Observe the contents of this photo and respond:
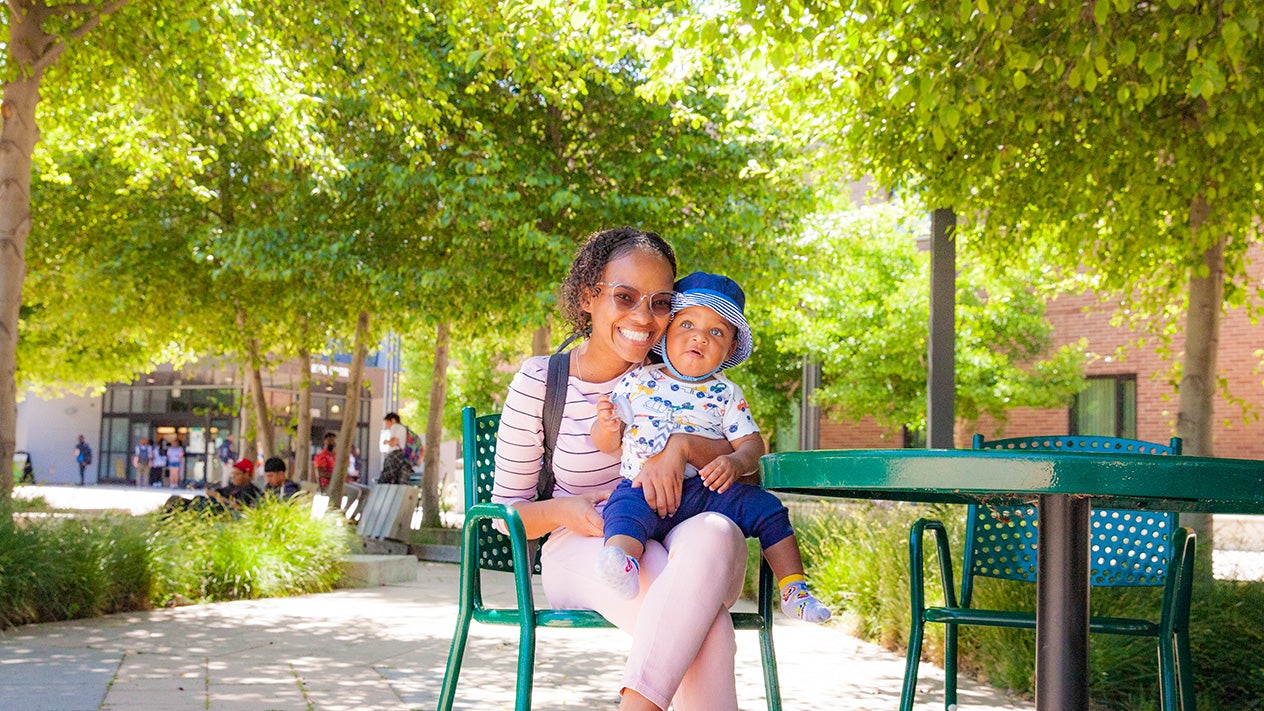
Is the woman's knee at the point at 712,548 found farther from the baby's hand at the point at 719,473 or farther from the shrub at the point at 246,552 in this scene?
the shrub at the point at 246,552

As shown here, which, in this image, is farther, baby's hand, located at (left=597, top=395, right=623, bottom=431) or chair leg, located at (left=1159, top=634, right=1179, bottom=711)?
chair leg, located at (left=1159, top=634, right=1179, bottom=711)

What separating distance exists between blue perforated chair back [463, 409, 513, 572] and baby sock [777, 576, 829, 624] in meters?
0.93

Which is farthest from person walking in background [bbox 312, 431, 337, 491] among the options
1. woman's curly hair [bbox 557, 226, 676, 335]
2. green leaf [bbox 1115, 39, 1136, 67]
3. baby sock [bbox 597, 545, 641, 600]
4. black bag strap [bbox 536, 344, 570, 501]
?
baby sock [bbox 597, 545, 641, 600]

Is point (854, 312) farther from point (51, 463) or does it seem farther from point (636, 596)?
point (51, 463)

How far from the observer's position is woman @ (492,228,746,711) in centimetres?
269

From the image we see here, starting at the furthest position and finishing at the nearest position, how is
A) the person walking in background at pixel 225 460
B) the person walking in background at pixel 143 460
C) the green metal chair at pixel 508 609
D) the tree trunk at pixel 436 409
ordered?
the person walking in background at pixel 143 460, the person walking in background at pixel 225 460, the tree trunk at pixel 436 409, the green metal chair at pixel 508 609

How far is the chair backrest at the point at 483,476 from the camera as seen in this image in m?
3.41

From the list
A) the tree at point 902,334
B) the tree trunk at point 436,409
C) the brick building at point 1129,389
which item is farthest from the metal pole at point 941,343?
the brick building at point 1129,389

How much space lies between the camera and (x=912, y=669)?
366 cm

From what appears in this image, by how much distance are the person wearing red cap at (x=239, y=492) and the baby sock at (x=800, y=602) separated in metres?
8.54

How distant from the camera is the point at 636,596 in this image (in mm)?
2930

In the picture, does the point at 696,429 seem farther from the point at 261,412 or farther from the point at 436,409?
the point at 261,412

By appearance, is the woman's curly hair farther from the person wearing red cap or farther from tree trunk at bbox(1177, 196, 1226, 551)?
the person wearing red cap

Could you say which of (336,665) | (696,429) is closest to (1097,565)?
(696,429)
